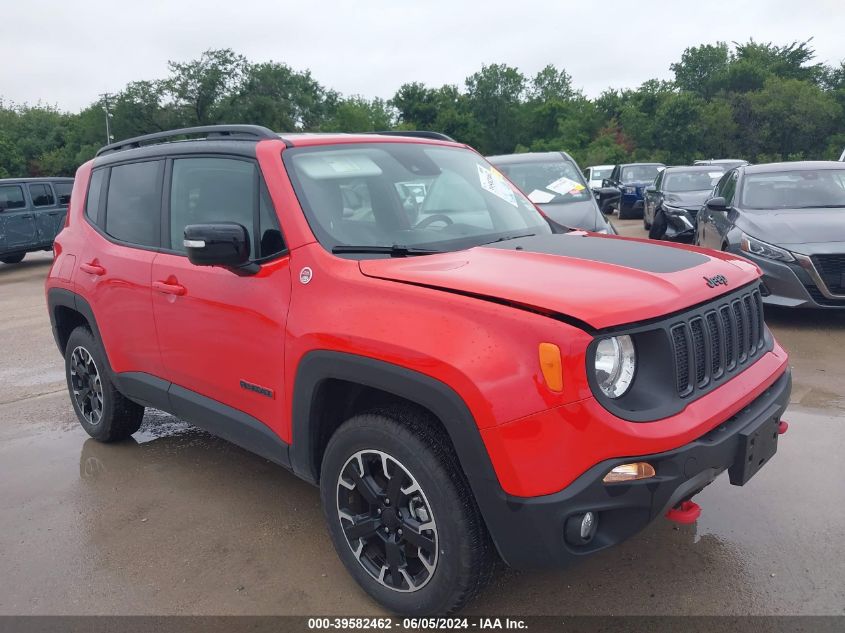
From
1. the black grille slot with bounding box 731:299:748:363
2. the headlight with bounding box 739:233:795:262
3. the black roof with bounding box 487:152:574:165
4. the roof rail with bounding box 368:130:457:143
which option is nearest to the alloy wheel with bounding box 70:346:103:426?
the roof rail with bounding box 368:130:457:143

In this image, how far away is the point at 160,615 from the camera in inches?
112

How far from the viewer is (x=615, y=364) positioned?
7.65ft

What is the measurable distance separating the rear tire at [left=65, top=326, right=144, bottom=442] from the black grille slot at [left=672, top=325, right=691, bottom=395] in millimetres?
3395

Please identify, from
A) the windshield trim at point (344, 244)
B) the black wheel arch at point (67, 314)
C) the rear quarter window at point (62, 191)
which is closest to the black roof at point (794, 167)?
the windshield trim at point (344, 244)

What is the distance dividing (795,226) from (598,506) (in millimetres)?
5703

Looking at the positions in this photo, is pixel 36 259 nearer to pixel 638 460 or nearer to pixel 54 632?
pixel 54 632

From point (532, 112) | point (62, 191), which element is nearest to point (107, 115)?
point (532, 112)

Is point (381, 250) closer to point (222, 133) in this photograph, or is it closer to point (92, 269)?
point (222, 133)

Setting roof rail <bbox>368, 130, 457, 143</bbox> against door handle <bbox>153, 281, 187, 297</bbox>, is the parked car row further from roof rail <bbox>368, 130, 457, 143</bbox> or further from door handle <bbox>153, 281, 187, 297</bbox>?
door handle <bbox>153, 281, 187, 297</bbox>

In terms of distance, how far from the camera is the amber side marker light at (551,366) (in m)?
2.19

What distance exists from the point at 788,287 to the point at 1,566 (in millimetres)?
6395

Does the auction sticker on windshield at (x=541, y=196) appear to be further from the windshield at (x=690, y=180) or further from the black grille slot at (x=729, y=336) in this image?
the windshield at (x=690, y=180)

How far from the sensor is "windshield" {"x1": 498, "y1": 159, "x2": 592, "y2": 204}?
28.2ft

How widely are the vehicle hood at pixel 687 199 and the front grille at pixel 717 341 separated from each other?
34.0 feet
